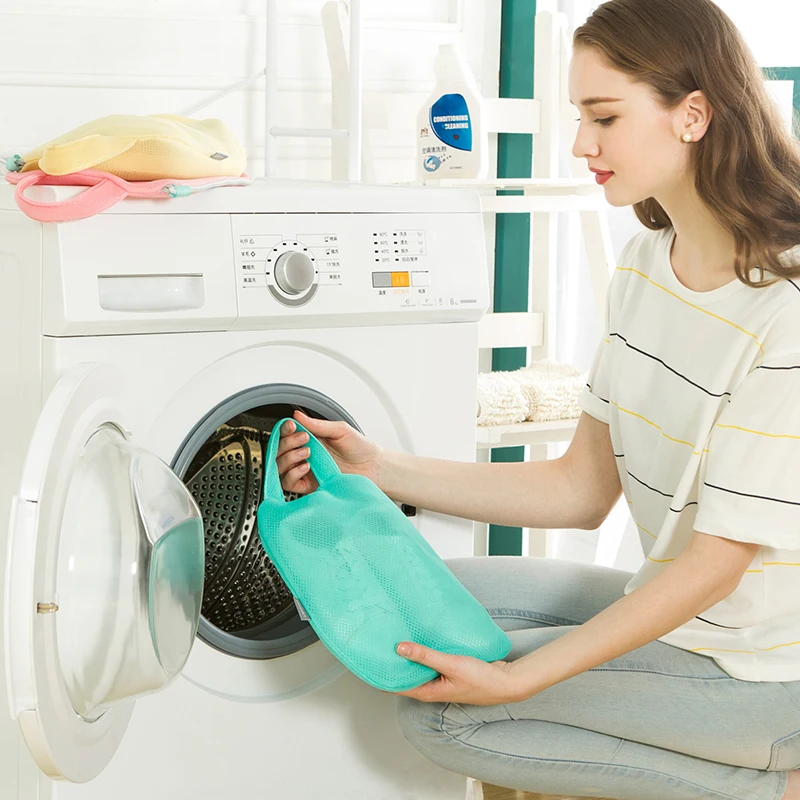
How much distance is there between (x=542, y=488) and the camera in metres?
1.50

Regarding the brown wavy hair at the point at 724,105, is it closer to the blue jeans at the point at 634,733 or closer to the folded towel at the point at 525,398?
the blue jeans at the point at 634,733

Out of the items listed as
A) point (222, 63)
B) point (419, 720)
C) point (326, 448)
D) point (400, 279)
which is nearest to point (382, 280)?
point (400, 279)

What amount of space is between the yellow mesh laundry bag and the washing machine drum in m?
0.36

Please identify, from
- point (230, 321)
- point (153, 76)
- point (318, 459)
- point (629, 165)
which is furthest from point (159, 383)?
point (153, 76)

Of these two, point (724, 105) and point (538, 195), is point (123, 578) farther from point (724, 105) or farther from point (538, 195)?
point (538, 195)

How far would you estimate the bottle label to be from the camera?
6.89 feet

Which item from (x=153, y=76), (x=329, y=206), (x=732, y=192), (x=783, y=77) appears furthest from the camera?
(x=783, y=77)

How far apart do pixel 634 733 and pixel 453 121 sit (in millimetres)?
1265

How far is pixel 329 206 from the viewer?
1.34 meters

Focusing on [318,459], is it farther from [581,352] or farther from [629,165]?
[581,352]

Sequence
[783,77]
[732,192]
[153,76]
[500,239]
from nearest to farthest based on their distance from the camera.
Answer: [732,192] < [153,76] < [783,77] < [500,239]

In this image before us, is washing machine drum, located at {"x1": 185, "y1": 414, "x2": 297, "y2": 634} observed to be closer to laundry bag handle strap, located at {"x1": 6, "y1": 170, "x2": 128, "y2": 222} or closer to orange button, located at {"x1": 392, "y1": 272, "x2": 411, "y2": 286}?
orange button, located at {"x1": 392, "y1": 272, "x2": 411, "y2": 286}

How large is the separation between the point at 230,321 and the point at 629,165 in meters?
0.49

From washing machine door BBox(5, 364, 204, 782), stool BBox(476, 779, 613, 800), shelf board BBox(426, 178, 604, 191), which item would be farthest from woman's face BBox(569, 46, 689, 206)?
stool BBox(476, 779, 613, 800)
